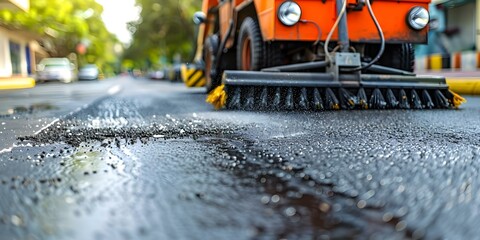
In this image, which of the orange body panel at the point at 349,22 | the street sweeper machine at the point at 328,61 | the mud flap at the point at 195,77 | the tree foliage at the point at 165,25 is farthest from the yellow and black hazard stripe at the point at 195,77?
the tree foliage at the point at 165,25

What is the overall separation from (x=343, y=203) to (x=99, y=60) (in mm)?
60378

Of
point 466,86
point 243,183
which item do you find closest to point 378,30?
point 243,183

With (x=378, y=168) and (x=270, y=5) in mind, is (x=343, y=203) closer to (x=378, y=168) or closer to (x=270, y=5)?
(x=378, y=168)

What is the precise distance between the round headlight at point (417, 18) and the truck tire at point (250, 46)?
1877 millimetres

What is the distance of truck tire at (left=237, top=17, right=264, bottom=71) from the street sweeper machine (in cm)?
1

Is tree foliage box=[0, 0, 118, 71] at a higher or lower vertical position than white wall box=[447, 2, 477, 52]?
higher

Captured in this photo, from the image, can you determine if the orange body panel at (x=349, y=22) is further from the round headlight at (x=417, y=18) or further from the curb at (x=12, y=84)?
the curb at (x=12, y=84)

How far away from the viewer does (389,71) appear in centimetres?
573

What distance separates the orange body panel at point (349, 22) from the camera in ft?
17.4

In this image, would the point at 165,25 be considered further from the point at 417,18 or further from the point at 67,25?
the point at 417,18

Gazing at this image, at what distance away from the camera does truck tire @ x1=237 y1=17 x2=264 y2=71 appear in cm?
580

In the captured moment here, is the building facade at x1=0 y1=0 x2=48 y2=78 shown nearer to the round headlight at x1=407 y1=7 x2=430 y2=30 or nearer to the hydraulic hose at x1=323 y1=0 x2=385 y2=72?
the hydraulic hose at x1=323 y1=0 x2=385 y2=72

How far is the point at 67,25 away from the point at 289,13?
93.0 feet

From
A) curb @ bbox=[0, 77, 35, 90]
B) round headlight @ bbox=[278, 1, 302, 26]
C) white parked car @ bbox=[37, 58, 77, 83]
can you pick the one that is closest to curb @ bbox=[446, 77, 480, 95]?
round headlight @ bbox=[278, 1, 302, 26]
